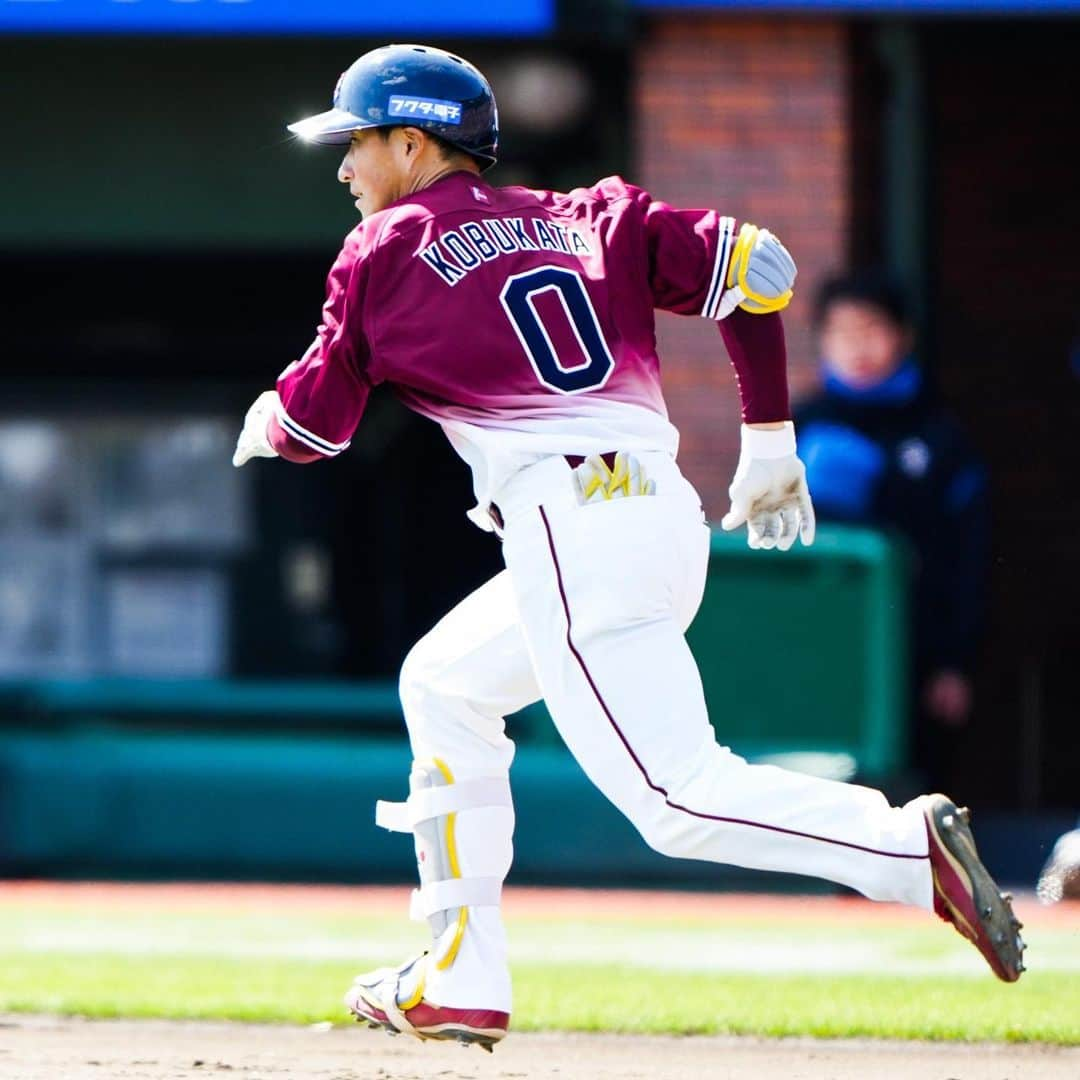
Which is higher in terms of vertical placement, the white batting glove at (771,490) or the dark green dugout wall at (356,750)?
the white batting glove at (771,490)

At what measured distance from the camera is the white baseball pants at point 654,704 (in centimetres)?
447

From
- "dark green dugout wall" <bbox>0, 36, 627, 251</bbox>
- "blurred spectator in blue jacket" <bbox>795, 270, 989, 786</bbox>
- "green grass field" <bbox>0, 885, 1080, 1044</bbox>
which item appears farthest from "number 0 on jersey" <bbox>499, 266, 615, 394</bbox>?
"dark green dugout wall" <bbox>0, 36, 627, 251</bbox>

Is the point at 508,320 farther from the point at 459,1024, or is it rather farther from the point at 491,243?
the point at 459,1024

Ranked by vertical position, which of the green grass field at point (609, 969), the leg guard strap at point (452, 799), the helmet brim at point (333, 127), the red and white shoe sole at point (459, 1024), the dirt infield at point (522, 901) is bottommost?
the dirt infield at point (522, 901)

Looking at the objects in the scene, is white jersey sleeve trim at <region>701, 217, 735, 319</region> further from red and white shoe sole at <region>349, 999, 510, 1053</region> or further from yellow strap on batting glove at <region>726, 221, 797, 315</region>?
red and white shoe sole at <region>349, 999, 510, 1053</region>

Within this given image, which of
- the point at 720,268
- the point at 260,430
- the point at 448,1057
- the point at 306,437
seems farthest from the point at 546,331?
the point at 448,1057

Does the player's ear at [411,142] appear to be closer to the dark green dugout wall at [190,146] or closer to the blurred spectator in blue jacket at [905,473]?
the blurred spectator in blue jacket at [905,473]

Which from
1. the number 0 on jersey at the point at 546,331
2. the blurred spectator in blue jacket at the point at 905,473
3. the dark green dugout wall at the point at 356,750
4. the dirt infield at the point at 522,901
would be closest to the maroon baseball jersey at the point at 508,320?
the number 0 on jersey at the point at 546,331

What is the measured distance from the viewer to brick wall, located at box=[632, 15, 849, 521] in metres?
10.0

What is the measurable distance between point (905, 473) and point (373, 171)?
4.31 metres

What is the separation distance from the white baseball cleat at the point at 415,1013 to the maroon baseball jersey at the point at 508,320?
0.99 meters

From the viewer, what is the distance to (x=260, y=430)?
4824mm

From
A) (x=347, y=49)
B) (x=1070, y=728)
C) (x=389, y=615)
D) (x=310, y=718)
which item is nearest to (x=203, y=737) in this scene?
(x=310, y=718)

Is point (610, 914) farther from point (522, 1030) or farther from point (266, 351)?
point (266, 351)
